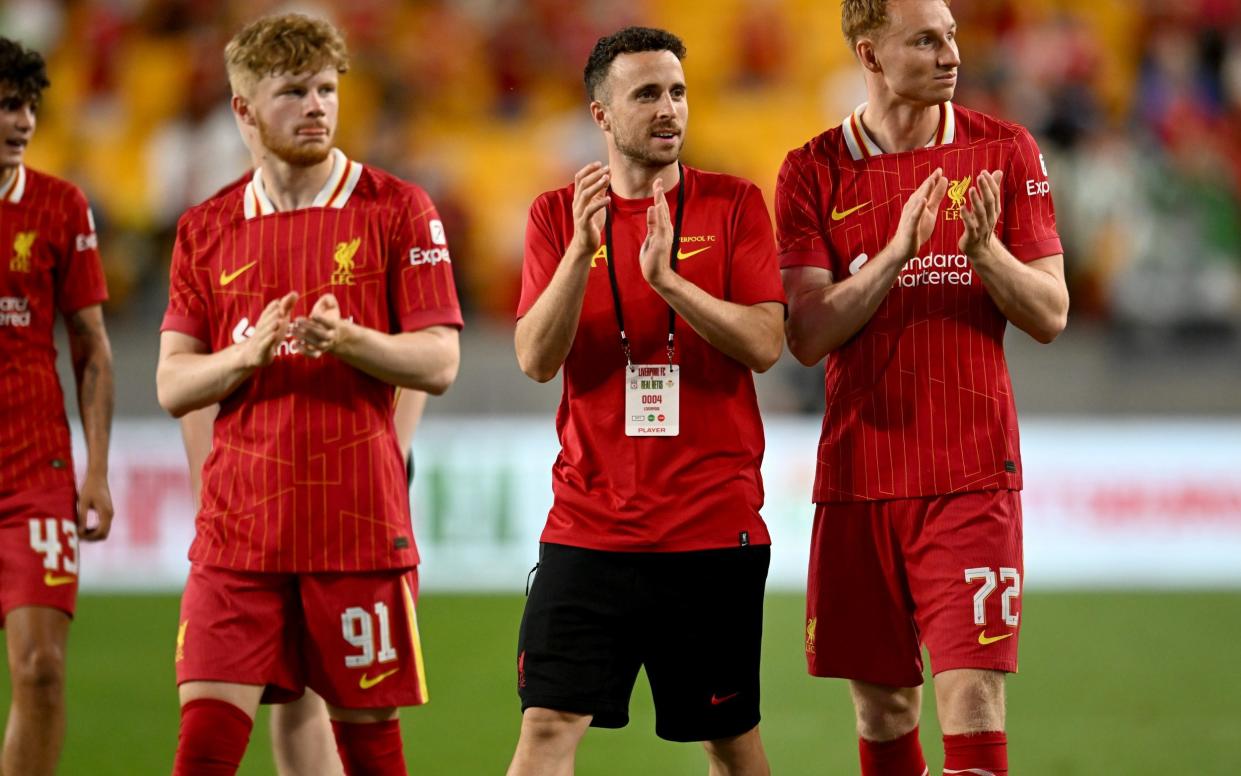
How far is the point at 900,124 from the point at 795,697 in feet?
13.2

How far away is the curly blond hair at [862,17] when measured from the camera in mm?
4645

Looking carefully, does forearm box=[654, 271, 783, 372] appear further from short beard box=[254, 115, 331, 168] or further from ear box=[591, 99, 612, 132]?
short beard box=[254, 115, 331, 168]

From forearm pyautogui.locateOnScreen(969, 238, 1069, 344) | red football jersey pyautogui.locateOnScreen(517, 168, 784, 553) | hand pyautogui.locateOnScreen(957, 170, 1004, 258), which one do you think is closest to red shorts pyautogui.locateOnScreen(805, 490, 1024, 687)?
red football jersey pyautogui.locateOnScreen(517, 168, 784, 553)

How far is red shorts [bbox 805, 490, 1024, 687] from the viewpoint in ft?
14.5

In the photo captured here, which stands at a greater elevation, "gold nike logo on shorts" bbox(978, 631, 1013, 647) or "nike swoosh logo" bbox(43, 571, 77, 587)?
"nike swoosh logo" bbox(43, 571, 77, 587)

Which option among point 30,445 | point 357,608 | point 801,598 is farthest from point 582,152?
point 357,608

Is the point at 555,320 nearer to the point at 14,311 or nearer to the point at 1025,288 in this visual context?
the point at 1025,288

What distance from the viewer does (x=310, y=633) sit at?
452 cm

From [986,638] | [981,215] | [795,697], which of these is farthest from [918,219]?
[795,697]

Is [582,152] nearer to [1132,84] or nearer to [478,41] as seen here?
[478,41]

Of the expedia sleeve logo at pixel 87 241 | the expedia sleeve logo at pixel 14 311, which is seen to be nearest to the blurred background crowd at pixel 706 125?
the expedia sleeve logo at pixel 87 241

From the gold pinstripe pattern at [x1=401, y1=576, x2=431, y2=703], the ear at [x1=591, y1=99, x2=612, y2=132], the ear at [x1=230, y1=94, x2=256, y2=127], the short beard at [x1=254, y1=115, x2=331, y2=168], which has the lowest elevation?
the gold pinstripe pattern at [x1=401, y1=576, x2=431, y2=703]

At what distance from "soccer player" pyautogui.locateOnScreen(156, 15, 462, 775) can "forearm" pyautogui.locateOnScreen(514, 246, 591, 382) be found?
344 millimetres

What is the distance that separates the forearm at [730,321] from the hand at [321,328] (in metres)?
0.85
